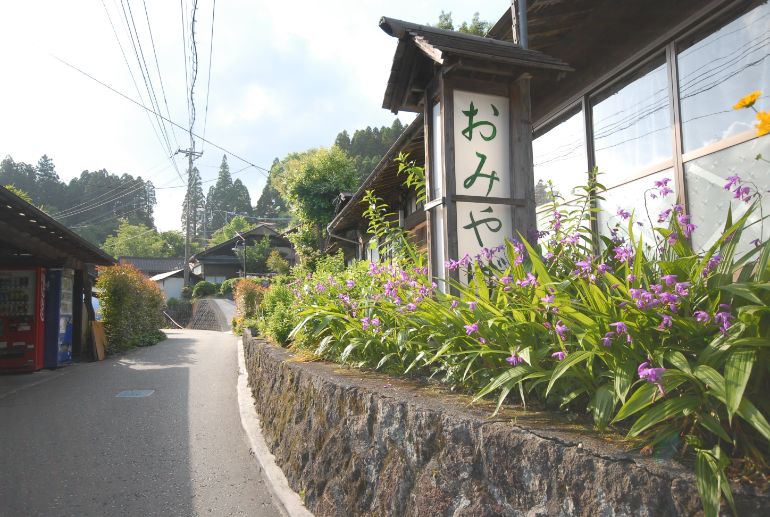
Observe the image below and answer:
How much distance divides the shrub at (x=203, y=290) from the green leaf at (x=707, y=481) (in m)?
42.3

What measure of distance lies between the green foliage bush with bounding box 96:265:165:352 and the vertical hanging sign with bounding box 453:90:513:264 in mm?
13914

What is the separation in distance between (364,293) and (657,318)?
258 centimetres

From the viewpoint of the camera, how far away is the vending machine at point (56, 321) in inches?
440

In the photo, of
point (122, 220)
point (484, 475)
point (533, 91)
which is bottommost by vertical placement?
point (484, 475)

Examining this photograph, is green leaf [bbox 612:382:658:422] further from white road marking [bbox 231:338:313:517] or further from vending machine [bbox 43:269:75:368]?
vending machine [bbox 43:269:75:368]

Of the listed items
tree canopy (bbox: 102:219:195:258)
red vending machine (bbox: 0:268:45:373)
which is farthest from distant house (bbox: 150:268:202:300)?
red vending machine (bbox: 0:268:45:373)

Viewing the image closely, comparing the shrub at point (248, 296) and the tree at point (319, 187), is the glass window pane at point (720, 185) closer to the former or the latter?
the shrub at point (248, 296)

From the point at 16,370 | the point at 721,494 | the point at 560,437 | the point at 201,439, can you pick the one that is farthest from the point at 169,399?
the point at 721,494

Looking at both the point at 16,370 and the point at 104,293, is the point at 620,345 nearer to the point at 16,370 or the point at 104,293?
the point at 16,370

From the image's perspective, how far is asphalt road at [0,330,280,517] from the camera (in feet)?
12.8

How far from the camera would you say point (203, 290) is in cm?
4097

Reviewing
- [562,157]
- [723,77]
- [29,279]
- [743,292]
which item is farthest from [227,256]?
[743,292]

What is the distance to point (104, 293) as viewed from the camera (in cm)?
1457

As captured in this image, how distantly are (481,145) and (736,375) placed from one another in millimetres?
2669
